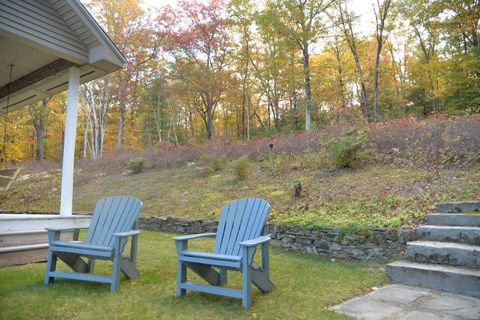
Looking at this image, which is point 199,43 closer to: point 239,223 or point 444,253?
point 239,223

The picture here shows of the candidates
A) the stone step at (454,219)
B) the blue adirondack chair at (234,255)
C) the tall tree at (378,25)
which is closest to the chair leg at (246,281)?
the blue adirondack chair at (234,255)

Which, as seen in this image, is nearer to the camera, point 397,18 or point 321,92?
point 397,18

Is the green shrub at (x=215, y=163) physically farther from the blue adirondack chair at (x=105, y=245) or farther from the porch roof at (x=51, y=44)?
the blue adirondack chair at (x=105, y=245)

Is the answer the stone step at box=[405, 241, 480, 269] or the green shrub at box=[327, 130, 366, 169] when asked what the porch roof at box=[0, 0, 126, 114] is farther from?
the stone step at box=[405, 241, 480, 269]

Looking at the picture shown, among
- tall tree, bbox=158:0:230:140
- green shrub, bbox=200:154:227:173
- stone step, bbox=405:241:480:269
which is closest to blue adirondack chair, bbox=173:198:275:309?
stone step, bbox=405:241:480:269

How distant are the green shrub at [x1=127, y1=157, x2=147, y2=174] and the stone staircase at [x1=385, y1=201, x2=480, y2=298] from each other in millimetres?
9674

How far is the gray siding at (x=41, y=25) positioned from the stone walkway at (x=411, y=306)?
4.57m

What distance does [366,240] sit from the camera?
4277 millimetres

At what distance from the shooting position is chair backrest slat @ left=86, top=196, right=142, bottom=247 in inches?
145

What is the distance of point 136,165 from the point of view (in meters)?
11.9

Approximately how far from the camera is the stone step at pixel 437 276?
3.02 metres

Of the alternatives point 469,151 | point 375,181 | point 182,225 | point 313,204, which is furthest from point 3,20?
point 469,151

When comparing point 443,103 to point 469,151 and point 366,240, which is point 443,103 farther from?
point 366,240

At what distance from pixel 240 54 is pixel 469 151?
12633 millimetres
